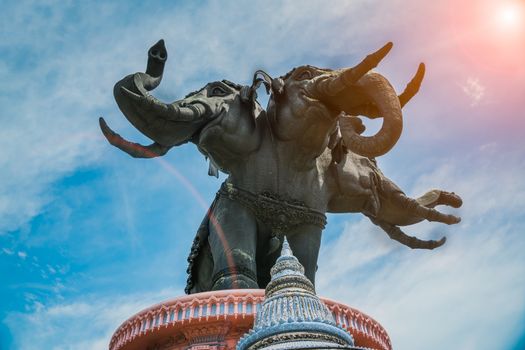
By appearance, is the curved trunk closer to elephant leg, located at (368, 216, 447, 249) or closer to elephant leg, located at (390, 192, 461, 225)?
elephant leg, located at (390, 192, 461, 225)

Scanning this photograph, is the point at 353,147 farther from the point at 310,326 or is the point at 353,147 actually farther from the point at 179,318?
the point at 310,326

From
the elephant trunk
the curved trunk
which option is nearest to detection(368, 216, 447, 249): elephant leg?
the curved trunk

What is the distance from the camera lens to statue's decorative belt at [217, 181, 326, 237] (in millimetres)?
5426

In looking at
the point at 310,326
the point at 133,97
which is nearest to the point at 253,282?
the point at 133,97

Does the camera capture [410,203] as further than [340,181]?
Yes

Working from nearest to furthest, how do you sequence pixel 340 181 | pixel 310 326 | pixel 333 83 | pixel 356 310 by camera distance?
pixel 310 326 → pixel 356 310 → pixel 333 83 → pixel 340 181

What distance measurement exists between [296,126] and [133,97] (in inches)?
56.5

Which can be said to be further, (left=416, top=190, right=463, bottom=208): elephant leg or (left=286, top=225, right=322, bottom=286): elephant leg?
(left=416, top=190, right=463, bottom=208): elephant leg

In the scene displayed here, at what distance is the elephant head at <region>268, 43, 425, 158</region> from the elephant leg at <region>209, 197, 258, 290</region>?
32.5 inches

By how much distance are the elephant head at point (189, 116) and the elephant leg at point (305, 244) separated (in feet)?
2.80

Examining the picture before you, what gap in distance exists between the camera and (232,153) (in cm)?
555

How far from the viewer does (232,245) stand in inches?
205

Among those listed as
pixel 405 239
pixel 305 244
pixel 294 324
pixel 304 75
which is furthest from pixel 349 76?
pixel 294 324

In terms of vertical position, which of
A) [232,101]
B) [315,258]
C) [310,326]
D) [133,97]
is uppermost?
[232,101]
